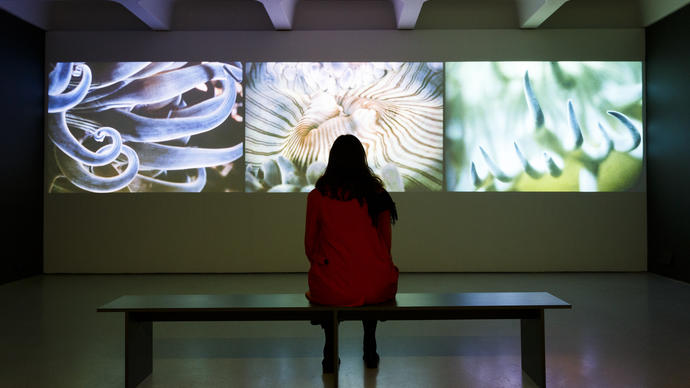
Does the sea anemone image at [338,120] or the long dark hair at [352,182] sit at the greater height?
the sea anemone image at [338,120]

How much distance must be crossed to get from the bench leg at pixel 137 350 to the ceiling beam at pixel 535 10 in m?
4.91

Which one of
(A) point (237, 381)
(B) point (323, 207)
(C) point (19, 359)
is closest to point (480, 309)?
(B) point (323, 207)

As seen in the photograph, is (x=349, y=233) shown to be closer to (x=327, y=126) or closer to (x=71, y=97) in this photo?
(x=327, y=126)

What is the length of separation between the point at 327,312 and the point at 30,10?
5.50 meters

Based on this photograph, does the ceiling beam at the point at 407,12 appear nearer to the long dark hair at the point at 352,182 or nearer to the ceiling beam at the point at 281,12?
the ceiling beam at the point at 281,12

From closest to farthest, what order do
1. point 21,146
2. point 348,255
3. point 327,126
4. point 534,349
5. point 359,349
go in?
point 348,255, point 534,349, point 359,349, point 21,146, point 327,126

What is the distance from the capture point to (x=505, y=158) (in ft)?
20.4

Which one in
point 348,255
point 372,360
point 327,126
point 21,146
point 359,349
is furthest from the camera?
point 327,126

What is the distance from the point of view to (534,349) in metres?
2.59

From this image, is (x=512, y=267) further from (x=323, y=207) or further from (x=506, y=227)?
(x=323, y=207)

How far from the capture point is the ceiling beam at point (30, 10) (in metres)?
5.54

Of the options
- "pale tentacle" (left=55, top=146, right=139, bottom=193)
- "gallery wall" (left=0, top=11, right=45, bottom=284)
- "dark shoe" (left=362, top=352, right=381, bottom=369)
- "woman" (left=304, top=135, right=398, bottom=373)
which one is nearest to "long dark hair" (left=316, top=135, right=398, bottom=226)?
"woman" (left=304, top=135, right=398, bottom=373)

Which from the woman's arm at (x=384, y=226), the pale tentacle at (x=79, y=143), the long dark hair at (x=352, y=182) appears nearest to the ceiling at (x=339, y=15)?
the pale tentacle at (x=79, y=143)

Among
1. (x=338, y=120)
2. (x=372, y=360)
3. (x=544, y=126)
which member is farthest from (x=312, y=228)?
(x=544, y=126)
